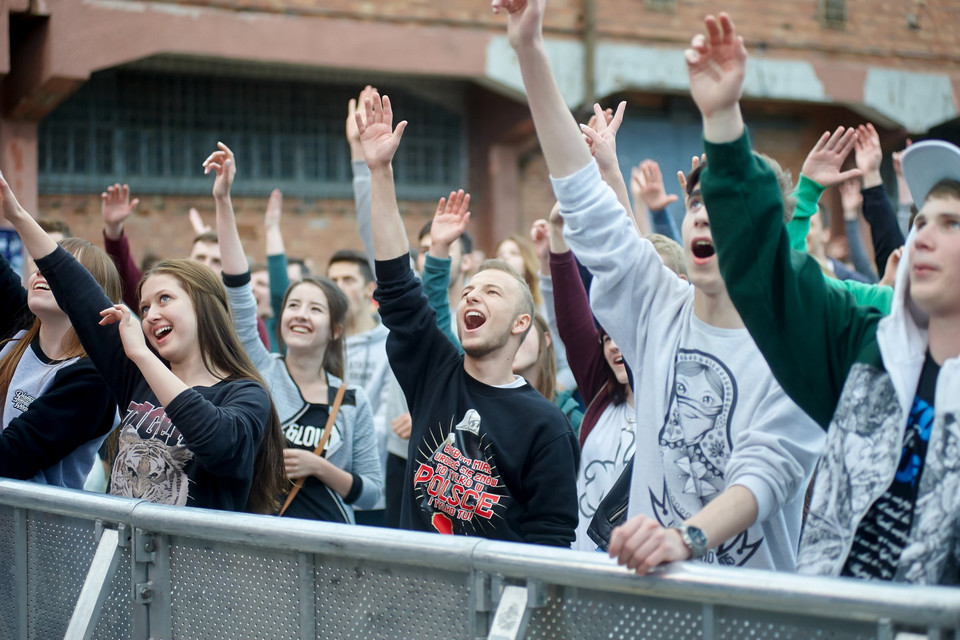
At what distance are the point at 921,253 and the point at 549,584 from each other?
0.95 m

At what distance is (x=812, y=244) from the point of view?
221 inches

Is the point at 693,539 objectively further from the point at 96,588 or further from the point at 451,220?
the point at 451,220

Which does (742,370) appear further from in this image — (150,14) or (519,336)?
(150,14)

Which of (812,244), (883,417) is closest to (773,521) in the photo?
(883,417)

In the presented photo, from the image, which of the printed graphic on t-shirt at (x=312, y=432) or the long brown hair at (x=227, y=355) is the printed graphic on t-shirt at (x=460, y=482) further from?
the printed graphic on t-shirt at (x=312, y=432)

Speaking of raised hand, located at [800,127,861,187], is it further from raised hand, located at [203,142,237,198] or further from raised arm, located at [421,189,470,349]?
raised hand, located at [203,142,237,198]

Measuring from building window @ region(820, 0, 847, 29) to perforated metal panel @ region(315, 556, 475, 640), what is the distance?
37.4 feet

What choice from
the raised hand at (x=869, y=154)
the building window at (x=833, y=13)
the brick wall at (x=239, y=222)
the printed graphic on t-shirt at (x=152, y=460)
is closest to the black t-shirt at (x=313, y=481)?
the printed graphic on t-shirt at (x=152, y=460)

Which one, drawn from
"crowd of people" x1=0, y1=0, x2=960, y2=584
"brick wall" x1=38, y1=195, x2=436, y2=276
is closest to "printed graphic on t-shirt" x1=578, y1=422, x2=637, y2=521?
"crowd of people" x1=0, y1=0, x2=960, y2=584

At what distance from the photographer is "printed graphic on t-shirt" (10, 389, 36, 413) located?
3473 mm

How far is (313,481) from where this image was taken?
13.1 ft

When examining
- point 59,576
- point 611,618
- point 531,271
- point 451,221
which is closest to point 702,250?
point 611,618

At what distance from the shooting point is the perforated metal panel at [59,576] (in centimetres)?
273

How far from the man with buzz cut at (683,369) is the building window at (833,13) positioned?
10742mm
